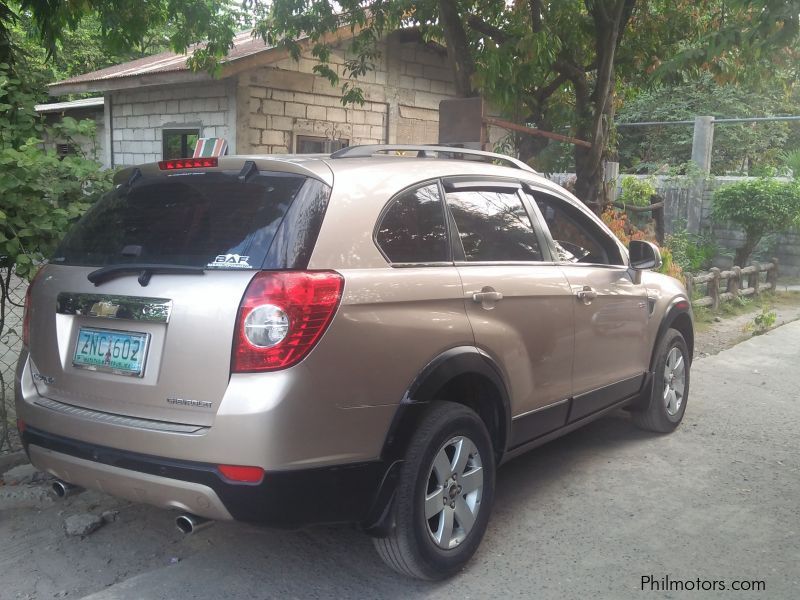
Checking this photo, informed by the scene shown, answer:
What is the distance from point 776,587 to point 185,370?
2.71 meters

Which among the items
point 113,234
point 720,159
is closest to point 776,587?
point 113,234

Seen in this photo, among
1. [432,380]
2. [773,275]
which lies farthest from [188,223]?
[773,275]

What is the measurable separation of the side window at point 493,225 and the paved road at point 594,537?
1393mm

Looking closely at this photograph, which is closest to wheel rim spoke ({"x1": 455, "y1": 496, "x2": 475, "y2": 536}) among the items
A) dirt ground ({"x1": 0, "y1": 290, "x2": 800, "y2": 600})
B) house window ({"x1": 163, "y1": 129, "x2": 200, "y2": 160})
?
dirt ground ({"x1": 0, "y1": 290, "x2": 800, "y2": 600})

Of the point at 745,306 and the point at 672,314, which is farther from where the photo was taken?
the point at 745,306

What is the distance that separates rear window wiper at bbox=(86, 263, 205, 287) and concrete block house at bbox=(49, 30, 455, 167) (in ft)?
21.9

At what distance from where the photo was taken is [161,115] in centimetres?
1209

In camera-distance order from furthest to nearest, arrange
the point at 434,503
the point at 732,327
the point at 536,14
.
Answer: the point at 732,327, the point at 536,14, the point at 434,503

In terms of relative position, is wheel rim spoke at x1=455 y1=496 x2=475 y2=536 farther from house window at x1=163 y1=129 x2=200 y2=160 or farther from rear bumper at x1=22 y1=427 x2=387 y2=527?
house window at x1=163 y1=129 x2=200 y2=160

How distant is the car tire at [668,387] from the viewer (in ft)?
17.7

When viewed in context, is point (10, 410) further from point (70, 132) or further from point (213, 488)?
point (213, 488)

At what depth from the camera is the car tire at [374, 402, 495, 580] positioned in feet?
10.5

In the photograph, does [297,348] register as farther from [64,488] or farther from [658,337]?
[658,337]

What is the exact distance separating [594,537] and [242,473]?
6.54 ft
